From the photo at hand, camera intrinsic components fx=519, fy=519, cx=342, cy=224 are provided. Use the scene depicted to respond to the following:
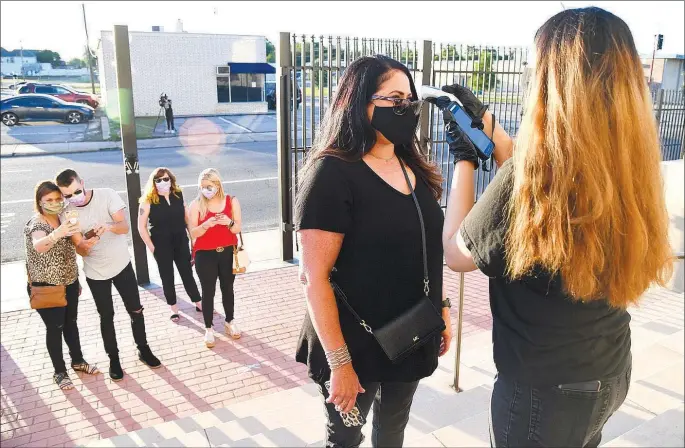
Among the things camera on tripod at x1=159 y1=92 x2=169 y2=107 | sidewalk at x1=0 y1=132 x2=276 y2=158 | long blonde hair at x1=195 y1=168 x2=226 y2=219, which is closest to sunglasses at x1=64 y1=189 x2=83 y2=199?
long blonde hair at x1=195 y1=168 x2=226 y2=219

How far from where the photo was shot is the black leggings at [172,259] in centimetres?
504

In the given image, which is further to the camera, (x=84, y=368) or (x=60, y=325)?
(x=84, y=368)

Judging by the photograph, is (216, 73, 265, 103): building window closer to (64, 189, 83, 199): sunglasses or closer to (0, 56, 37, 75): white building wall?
(0, 56, 37, 75): white building wall

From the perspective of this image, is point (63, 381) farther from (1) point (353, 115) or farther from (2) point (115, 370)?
(1) point (353, 115)

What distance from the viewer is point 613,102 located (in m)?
1.25

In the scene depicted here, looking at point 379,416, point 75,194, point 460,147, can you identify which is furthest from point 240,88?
point 460,147

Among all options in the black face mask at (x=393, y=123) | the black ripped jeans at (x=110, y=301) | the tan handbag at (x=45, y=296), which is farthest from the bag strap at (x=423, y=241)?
the tan handbag at (x=45, y=296)

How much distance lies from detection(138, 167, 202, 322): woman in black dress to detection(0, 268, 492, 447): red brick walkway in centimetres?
66

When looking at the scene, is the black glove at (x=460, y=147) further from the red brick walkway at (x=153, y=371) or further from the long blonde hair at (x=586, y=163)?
the red brick walkway at (x=153, y=371)

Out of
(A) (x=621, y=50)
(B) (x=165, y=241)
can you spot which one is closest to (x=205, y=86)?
(B) (x=165, y=241)

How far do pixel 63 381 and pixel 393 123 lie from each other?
3574mm

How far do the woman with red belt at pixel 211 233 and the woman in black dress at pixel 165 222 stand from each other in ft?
1.17

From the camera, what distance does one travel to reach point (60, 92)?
76.9 feet

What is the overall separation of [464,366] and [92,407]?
283cm
